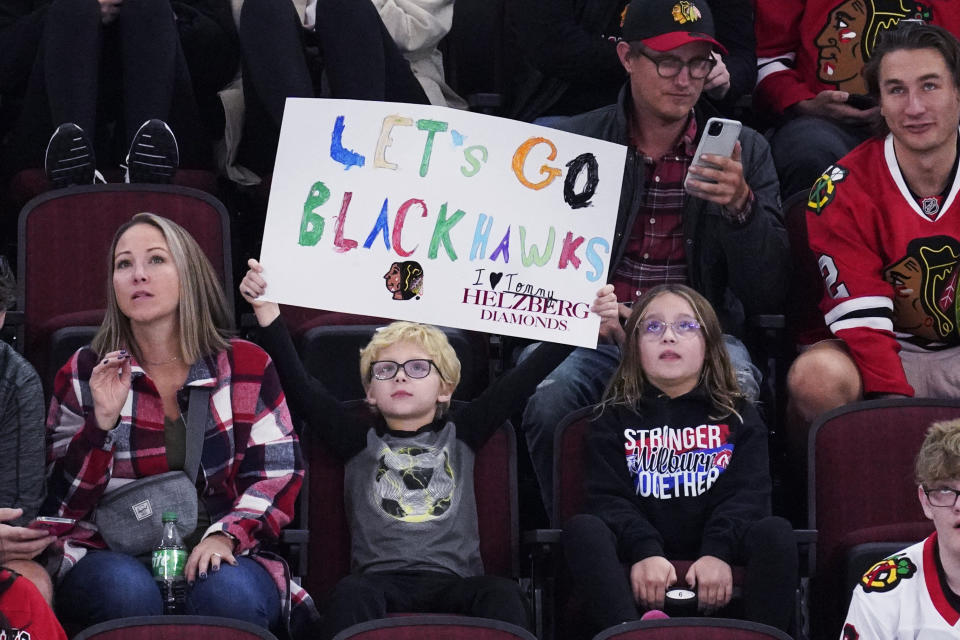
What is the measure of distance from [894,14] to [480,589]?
2630mm

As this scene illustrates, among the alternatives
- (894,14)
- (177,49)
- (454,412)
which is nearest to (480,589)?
(454,412)

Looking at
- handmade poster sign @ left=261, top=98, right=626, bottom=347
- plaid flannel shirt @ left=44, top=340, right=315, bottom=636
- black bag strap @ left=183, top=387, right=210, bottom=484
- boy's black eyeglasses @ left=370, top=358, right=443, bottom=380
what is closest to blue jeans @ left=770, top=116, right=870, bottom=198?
handmade poster sign @ left=261, top=98, right=626, bottom=347

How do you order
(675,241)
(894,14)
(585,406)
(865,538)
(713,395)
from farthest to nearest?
(894,14) → (675,241) → (585,406) → (713,395) → (865,538)

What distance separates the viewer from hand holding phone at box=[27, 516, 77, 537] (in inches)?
143

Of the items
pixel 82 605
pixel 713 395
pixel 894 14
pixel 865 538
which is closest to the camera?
pixel 82 605

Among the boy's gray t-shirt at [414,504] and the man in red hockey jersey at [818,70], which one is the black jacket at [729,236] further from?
the boy's gray t-shirt at [414,504]

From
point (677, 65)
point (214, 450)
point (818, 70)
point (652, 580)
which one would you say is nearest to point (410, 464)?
point (214, 450)

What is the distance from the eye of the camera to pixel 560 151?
168 inches

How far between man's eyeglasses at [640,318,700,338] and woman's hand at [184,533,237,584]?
117 cm

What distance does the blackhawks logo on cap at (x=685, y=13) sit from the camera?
14.8ft

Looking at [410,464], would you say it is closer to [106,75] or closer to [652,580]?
[652,580]

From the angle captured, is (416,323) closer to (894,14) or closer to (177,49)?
(177,49)

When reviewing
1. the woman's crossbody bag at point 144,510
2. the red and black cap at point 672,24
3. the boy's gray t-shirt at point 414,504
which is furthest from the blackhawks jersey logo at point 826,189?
the woman's crossbody bag at point 144,510

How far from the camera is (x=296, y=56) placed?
487 cm
